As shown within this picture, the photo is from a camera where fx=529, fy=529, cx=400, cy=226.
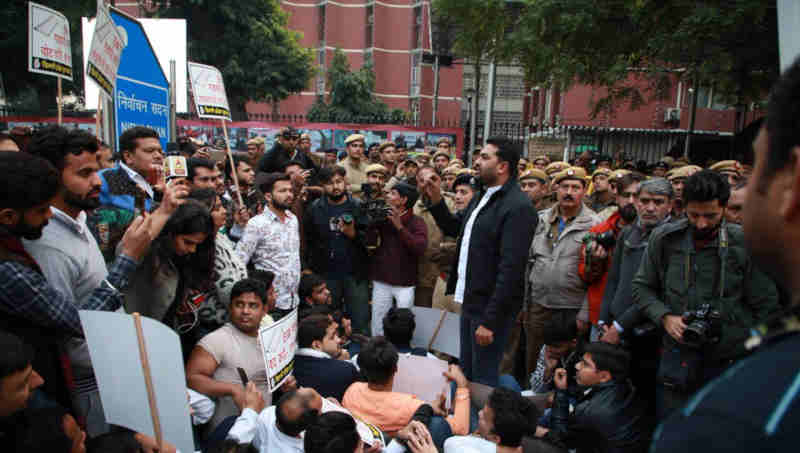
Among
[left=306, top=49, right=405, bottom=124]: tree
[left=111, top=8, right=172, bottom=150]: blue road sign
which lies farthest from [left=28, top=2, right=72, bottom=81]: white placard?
[left=306, top=49, right=405, bottom=124]: tree

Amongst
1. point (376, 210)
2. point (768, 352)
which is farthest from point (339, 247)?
point (768, 352)

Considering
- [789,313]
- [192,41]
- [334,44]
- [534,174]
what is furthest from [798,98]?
[334,44]

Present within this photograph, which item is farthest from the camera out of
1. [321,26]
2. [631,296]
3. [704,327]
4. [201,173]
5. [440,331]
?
[321,26]

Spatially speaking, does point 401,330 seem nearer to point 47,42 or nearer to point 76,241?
point 76,241

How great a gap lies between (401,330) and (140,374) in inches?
83.0

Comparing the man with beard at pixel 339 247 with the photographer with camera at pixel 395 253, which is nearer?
the photographer with camera at pixel 395 253

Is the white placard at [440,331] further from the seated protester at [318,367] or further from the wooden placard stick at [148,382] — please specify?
the wooden placard stick at [148,382]

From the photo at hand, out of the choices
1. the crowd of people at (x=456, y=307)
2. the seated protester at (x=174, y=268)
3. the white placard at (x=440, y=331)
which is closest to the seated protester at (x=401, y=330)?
the crowd of people at (x=456, y=307)

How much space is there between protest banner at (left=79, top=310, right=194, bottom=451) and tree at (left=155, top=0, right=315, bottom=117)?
2583cm

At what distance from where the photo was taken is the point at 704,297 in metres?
2.70

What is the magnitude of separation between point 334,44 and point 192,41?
62.1ft

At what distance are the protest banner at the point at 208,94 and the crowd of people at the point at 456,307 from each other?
97 cm

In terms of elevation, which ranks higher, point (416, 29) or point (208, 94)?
point (416, 29)

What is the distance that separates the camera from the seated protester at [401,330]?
154 inches
